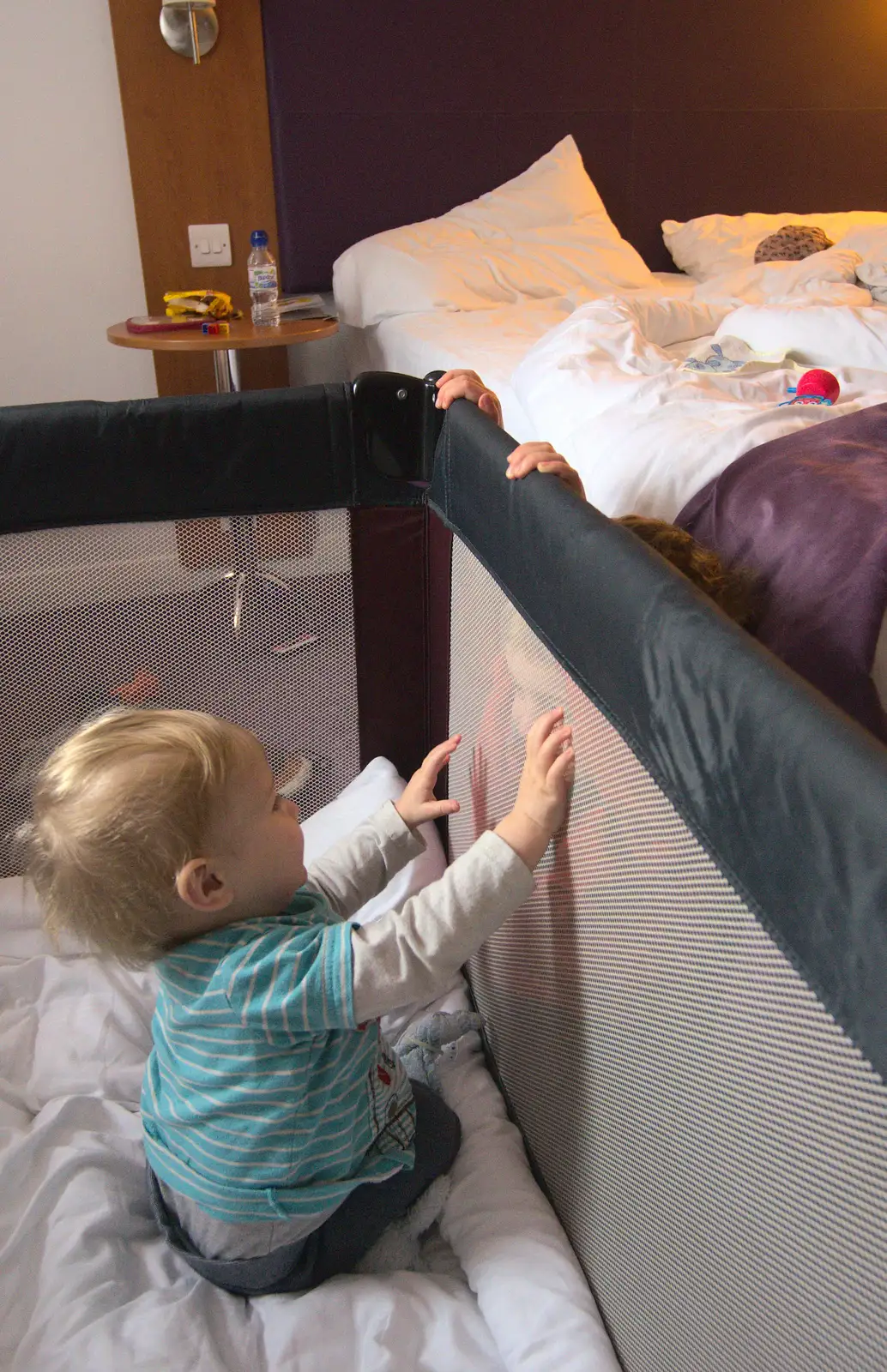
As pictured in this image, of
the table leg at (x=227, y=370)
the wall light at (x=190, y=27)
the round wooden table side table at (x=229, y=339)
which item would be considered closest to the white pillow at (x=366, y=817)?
the round wooden table side table at (x=229, y=339)

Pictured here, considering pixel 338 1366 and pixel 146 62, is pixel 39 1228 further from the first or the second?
pixel 146 62

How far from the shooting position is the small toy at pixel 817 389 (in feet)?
3.63

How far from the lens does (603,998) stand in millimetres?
650

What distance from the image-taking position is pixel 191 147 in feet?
7.38

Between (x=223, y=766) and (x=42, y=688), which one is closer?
(x=223, y=766)

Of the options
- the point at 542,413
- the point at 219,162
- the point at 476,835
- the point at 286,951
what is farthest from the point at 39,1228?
the point at 219,162

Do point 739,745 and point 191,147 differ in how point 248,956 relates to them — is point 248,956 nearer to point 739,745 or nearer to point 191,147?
point 739,745

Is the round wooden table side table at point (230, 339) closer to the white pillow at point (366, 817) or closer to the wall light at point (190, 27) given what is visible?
the wall light at point (190, 27)

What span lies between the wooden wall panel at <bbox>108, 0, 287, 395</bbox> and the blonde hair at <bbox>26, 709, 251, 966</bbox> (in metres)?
1.87

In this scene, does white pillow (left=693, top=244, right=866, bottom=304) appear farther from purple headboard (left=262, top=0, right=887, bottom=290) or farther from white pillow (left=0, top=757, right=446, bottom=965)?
white pillow (left=0, top=757, right=446, bottom=965)

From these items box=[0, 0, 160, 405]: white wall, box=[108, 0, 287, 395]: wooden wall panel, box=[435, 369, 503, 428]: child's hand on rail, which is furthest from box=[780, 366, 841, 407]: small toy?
box=[0, 0, 160, 405]: white wall

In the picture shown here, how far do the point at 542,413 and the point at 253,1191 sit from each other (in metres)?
0.83

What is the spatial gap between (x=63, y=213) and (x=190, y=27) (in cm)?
46

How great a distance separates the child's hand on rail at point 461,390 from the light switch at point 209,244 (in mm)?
1618
